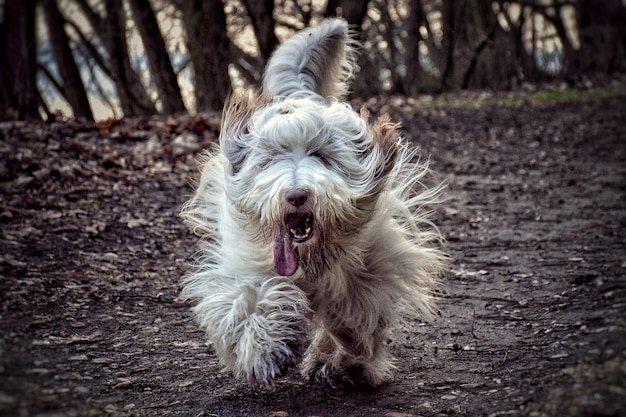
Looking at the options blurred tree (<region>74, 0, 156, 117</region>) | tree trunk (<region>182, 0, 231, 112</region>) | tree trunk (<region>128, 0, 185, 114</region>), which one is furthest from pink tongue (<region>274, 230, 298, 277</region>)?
blurred tree (<region>74, 0, 156, 117</region>)

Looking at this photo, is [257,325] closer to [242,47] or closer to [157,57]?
[157,57]

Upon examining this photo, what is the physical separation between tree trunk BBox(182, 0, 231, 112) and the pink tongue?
815cm

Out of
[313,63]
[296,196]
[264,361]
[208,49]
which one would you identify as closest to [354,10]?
[208,49]

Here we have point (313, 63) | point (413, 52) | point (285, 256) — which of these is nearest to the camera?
point (285, 256)

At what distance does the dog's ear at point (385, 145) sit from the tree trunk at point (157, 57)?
8.78 metres

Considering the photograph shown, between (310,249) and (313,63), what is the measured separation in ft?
5.13

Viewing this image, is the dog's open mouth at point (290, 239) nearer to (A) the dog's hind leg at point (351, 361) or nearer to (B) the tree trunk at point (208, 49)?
(A) the dog's hind leg at point (351, 361)

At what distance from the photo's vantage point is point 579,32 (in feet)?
62.3

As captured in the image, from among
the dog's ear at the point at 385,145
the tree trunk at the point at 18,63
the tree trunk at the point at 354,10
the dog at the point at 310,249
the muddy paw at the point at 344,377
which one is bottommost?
the muddy paw at the point at 344,377

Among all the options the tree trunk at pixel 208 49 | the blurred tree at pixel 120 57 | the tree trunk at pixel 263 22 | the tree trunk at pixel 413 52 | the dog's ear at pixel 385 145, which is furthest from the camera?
the tree trunk at pixel 413 52

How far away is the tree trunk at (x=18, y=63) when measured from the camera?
9.82 meters

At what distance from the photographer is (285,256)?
347cm

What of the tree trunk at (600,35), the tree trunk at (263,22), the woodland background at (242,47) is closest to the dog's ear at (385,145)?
the woodland background at (242,47)

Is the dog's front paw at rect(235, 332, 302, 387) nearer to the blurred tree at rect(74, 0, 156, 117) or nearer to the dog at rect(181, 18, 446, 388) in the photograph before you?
the dog at rect(181, 18, 446, 388)
